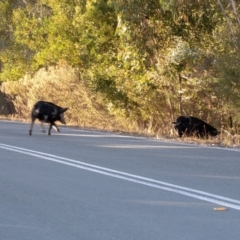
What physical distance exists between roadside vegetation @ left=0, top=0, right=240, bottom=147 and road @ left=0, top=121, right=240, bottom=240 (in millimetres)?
4089

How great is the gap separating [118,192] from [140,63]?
1409cm

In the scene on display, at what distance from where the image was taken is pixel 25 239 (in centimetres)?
788

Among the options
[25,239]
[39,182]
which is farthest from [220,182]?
[25,239]

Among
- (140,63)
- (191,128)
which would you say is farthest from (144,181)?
(140,63)

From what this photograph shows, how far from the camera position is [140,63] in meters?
24.3

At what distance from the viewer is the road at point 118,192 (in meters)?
8.24

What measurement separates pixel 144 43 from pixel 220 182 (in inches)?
522

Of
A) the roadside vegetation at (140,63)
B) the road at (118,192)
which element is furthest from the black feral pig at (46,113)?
the road at (118,192)

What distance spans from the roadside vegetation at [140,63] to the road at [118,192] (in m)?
4.09

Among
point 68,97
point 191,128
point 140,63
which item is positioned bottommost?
point 191,128

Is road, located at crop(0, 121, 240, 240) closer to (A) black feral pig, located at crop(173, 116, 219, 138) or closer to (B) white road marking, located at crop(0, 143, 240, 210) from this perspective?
(B) white road marking, located at crop(0, 143, 240, 210)

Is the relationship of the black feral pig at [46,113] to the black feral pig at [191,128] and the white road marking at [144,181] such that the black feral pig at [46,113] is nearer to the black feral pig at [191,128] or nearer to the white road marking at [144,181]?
the black feral pig at [191,128]

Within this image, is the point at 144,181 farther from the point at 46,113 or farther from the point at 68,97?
the point at 68,97

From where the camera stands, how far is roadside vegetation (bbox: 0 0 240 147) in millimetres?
21797
